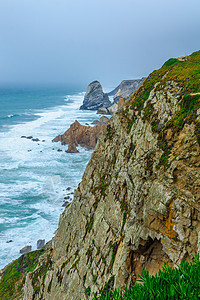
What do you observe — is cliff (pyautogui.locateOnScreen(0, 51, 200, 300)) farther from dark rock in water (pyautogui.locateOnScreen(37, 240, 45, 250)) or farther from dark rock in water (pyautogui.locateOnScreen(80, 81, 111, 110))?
dark rock in water (pyautogui.locateOnScreen(80, 81, 111, 110))

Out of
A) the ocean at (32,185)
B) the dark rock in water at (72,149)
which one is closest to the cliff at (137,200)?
the ocean at (32,185)

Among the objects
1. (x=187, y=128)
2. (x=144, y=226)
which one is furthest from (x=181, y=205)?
(x=187, y=128)

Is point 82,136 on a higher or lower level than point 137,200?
lower

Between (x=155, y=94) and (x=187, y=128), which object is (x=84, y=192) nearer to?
(x=155, y=94)

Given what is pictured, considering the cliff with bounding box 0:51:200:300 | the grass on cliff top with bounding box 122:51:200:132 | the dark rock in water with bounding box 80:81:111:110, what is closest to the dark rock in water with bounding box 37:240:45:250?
the cliff with bounding box 0:51:200:300

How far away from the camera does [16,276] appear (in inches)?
875

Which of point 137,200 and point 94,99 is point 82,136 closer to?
point 137,200

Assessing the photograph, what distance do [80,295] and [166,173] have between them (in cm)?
893

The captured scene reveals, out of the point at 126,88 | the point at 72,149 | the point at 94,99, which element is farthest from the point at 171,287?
the point at 126,88

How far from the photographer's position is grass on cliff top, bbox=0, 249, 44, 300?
68.6ft

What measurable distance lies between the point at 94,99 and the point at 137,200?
5564 inches

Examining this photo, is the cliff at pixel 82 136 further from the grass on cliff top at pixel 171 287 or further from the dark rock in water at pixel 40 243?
the grass on cliff top at pixel 171 287

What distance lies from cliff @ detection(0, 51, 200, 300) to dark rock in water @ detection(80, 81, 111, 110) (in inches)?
5111

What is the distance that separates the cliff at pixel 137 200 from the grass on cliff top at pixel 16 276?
3.39 m
